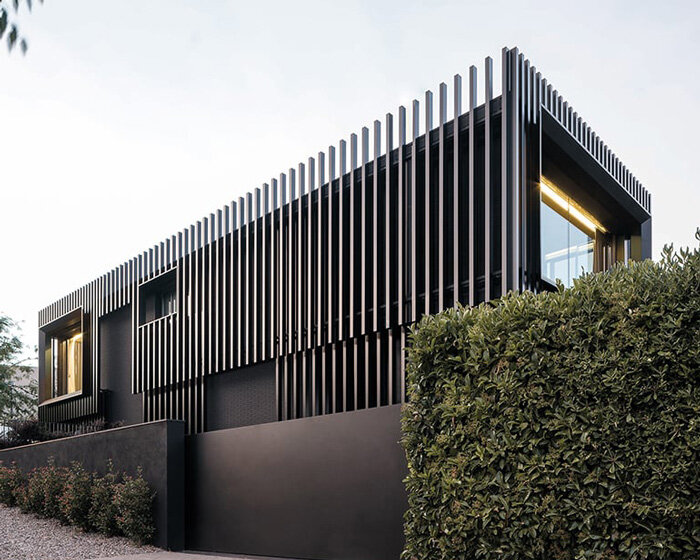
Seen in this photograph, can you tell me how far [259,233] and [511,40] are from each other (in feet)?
18.7

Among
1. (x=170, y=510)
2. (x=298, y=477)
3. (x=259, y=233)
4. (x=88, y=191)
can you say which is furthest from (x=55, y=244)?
(x=298, y=477)

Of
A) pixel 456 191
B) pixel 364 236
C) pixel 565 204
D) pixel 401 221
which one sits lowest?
pixel 364 236

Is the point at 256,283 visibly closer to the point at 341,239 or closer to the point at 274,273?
the point at 274,273

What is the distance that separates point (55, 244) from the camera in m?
21.7

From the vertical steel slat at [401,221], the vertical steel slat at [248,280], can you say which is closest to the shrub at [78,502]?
the vertical steel slat at [248,280]

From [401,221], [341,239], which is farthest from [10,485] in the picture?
[401,221]

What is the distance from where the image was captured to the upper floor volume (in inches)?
389

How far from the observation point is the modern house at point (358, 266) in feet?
31.7

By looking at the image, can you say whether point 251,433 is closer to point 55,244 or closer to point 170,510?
point 170,510

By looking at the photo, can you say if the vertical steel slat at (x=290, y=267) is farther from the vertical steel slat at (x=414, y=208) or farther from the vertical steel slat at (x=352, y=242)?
the vertical steel slat at (x=414, y=208)

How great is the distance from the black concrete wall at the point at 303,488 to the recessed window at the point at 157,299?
229 inches

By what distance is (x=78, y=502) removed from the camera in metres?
12.9

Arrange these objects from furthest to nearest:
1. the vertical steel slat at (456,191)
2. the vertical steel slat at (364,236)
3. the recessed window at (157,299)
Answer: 1. the recessed window at (157,299)
2. the vertical steel slat at (364,236)
3. the vertical steel slat at (456,191)

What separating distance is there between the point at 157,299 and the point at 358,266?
319 inches
